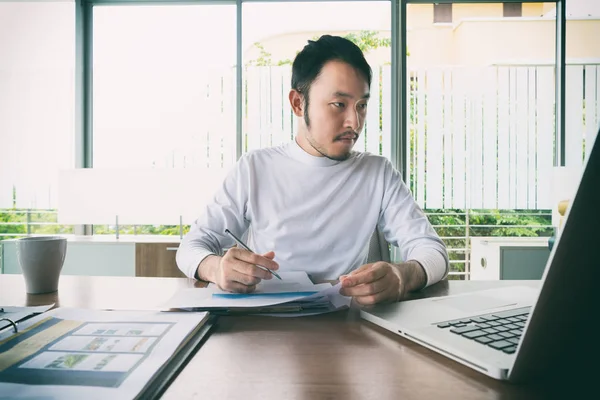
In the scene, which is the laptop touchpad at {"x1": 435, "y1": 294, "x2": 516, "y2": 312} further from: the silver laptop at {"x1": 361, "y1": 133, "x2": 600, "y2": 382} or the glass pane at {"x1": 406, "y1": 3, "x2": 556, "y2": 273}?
the glass pane at {"x1": 406, "y1": 3, "x2": 556, "y2": 273}

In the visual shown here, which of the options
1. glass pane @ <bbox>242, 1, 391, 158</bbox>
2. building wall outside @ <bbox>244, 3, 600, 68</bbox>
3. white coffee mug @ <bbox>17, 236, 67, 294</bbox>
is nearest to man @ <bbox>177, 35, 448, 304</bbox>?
white coffee mug @ <bbox>17, 236, 67, 294</bbox>

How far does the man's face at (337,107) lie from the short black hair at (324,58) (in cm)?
2

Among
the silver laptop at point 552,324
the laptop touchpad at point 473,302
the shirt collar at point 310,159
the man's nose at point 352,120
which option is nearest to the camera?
the silver laptop at point 552,324

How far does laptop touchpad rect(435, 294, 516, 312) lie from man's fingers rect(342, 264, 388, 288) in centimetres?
13

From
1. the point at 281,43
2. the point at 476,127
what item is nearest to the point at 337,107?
the point at 281,43

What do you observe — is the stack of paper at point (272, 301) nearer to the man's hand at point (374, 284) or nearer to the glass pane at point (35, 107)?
the man's hand at point (374, 284)

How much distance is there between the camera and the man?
4.91ft

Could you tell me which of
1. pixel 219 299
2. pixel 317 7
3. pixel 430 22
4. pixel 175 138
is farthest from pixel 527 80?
pixel 219 299

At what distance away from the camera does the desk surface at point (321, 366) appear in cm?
51

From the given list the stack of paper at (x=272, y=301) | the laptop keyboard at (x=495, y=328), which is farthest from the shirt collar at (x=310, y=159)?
the laptop keyboard at (x=495, y=328)

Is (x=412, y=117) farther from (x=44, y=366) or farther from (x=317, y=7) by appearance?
(x=44, y=366)

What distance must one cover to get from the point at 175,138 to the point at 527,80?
9.00 feet

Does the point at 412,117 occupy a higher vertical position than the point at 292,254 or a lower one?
higher

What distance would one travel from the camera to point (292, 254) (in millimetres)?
1536
